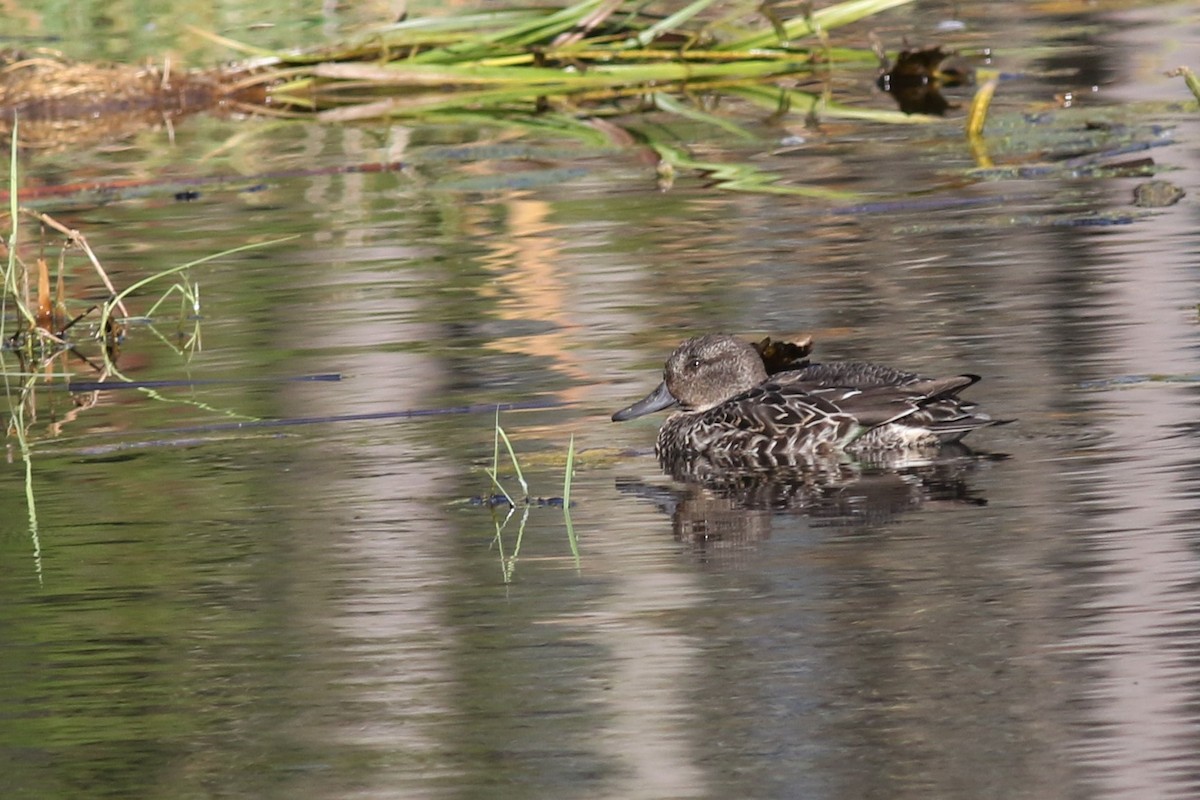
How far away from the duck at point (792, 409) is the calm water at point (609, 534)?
7.0 inches

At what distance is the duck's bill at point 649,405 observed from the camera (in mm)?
8164

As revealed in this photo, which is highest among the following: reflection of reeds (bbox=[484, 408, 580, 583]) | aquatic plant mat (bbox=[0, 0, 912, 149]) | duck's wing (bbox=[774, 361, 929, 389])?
aquatic plant mat (bbox=[0, 0, 912, 149])

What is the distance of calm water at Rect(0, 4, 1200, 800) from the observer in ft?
16.4

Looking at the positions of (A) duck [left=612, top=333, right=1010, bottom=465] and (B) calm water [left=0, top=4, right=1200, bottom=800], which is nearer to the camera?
(B) calm water [left=0, top=4, right=1200, bottom=800]

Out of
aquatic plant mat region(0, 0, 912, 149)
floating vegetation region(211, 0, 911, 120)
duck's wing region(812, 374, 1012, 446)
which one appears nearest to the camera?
duck's wing region(812, 374, 1012, 446)

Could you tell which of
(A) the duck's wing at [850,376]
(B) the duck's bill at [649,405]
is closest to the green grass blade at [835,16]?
(B) the duck's bill at [649,405]

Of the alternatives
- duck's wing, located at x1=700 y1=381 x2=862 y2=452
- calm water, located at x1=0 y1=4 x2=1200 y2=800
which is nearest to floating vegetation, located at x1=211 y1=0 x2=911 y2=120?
calm water, located at x1=0 y1=4 x2=1200 y2=800

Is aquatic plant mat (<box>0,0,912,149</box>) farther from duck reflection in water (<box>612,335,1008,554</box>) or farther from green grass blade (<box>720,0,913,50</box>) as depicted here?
duck reflection in water (<box>612,335,1008,554</box>)

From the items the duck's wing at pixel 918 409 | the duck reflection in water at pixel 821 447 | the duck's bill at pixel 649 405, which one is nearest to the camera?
the duck reflection in water at pixel 821 447

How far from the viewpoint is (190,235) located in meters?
12.7

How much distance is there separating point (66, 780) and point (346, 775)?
58 centimetres

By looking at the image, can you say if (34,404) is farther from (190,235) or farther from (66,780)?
(66,780)

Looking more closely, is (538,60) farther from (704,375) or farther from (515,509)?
(515,509)

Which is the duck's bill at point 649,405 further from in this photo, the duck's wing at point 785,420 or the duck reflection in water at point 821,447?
the duck's wing at point 785,420
